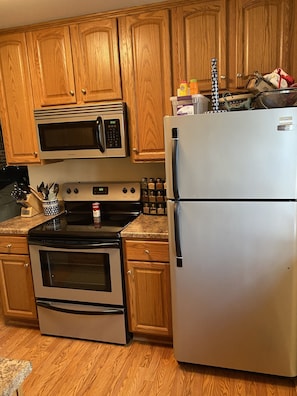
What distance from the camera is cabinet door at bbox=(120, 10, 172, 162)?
2.21m

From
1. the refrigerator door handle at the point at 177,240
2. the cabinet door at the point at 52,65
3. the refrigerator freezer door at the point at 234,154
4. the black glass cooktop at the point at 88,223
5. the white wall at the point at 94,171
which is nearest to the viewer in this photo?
the refrigerator freezer door at the point at 234,154

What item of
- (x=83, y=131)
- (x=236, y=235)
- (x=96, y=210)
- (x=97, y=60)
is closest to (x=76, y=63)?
(x=97, y=60)

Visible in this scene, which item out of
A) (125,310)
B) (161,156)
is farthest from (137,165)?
(125,310)

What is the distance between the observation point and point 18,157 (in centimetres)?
270

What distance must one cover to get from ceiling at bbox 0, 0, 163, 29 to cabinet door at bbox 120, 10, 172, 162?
5.2 inches

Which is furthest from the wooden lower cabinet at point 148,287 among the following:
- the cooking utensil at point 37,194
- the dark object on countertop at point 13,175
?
the dark object on countertop at point 13,175

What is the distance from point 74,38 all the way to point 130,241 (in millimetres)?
1521

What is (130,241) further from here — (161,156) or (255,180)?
(255,180)

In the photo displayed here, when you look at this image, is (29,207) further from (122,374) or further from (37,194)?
(122,374)

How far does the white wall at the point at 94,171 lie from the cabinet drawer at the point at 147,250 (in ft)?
2.41

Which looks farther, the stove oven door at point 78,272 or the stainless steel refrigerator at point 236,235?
the stove oven door at point 78,272

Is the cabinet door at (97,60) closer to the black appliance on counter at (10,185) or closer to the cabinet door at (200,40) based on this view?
the cabinet door at (200,40)

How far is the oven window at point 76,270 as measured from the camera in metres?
2.30

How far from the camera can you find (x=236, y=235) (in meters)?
1.82
